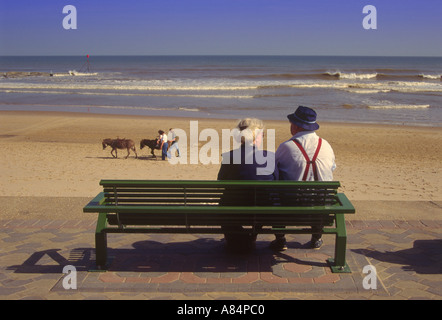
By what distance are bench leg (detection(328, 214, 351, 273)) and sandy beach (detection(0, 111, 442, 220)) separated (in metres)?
2.26

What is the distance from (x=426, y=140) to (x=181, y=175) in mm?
9611

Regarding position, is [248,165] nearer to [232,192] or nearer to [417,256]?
[232,192]

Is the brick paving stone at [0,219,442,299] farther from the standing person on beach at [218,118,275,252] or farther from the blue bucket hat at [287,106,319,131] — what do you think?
the blue bucket hat at [287,106,319,131]

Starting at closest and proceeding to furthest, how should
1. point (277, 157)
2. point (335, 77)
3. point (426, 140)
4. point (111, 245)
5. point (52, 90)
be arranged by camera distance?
point (277, 157)
point (111, 245)
point (426, 140)
point (52, 90)
point (335, 77)

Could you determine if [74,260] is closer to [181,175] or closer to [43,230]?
[43,230]

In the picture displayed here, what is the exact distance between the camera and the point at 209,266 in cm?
459

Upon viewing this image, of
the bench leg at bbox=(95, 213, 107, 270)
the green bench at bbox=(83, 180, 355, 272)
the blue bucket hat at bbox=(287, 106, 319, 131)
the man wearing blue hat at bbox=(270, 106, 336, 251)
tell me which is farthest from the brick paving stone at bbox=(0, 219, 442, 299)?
the blue bucket hat at bbox=(287, 106, 319, 131)

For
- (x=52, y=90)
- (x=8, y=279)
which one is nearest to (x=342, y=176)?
(x=8, y=279)

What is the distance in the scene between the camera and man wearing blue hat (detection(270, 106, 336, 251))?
15.1ft

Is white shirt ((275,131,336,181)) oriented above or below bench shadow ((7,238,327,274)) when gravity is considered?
above

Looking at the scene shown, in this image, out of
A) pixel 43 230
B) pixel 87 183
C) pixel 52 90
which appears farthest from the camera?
pixel 52 90

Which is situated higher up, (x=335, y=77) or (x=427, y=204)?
(x=335, y=77)

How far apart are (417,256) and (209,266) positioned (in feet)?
6.86

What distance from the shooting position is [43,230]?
5.69m
